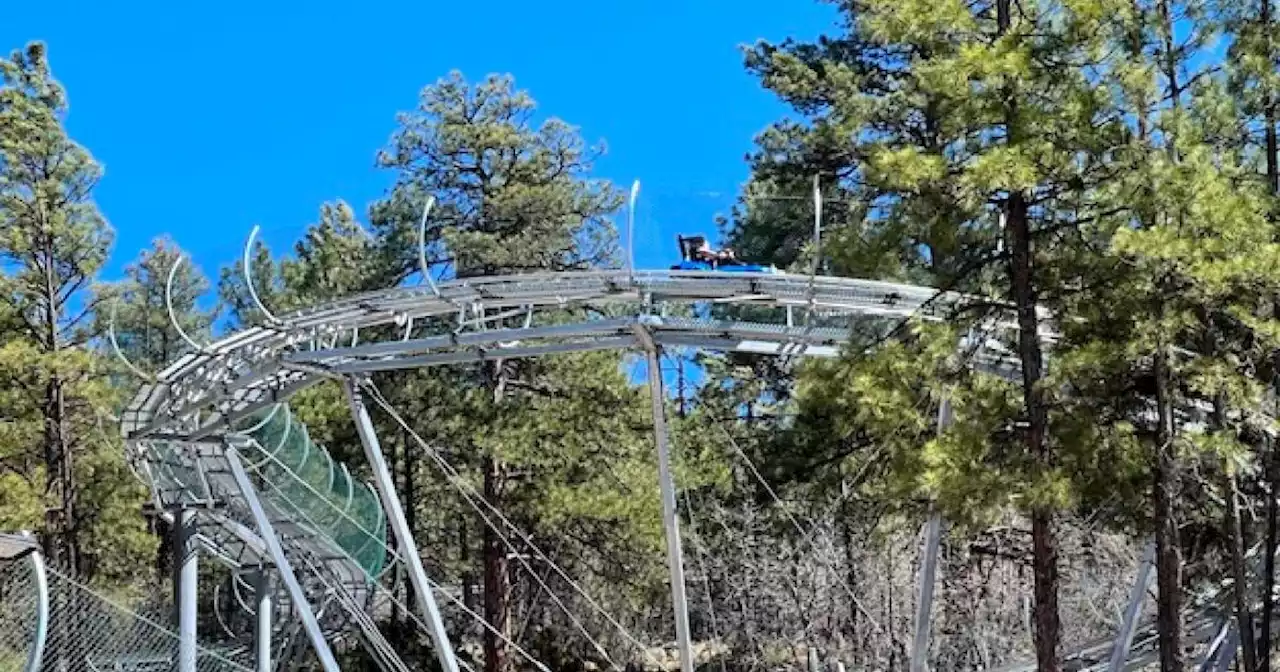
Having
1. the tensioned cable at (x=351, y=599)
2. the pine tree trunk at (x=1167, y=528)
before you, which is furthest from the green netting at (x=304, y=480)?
the pine tree trunk at (x=1167, y=528)

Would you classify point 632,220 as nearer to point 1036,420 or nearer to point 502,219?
point 1036,420

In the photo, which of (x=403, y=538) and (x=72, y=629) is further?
(x=403, y=538)

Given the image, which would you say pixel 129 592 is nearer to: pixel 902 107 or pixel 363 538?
pixel 363 538

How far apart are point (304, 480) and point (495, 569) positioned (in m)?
5.49

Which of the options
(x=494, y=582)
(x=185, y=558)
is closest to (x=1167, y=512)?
(x=185, y=558)

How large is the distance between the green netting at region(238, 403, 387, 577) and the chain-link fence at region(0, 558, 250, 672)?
8.67 feet

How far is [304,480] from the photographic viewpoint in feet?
46.8

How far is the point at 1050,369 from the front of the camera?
27.1 ft

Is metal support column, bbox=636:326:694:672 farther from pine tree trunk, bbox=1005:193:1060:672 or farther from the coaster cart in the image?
pine tree trunk, bbox=1005:193:1060:672

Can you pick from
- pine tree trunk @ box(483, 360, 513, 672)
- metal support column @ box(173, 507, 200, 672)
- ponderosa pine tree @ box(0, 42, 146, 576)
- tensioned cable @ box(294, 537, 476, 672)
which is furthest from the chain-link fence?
ponderosa pine tree @ box(0, 42, 146, 576)

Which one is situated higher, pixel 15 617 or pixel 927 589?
pixel 927 589

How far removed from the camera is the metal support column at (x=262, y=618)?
1466cm

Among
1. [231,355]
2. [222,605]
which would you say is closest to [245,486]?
[231,355]

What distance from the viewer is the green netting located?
1412 centimetres
